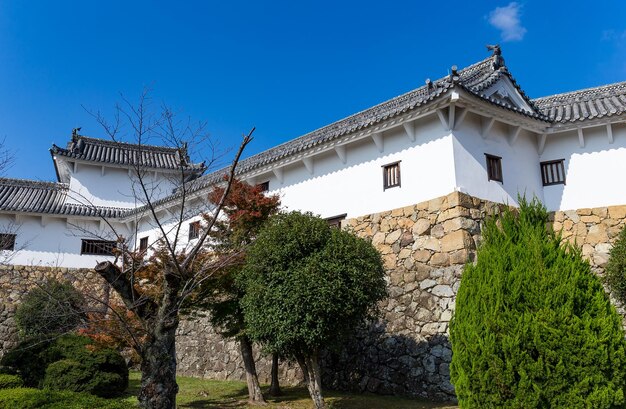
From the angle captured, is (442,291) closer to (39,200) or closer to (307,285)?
(307,285)

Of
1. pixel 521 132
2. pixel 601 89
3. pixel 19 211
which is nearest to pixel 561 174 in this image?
pixel 521 132

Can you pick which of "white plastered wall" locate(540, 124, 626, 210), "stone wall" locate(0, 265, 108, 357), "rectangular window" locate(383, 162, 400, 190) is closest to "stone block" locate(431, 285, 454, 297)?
"rectangular window" locate(383, 162, 400, 190)

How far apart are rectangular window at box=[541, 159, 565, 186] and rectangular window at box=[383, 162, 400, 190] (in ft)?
12.8

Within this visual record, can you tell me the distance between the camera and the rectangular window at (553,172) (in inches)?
476

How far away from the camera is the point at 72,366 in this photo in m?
11.1

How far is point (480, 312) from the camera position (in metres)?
6.18

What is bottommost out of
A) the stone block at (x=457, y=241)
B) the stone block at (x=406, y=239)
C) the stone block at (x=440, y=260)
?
the stone block at (x=440, y=260)

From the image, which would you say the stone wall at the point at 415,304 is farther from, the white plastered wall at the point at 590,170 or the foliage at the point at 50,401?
the foliage at the point at 50,401

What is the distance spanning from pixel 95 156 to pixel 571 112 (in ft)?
65.8

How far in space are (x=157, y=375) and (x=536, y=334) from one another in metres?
4.87

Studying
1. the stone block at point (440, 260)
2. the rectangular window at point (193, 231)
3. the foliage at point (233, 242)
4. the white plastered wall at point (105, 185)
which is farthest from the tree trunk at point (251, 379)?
the white plastered wall at point (105, 185)

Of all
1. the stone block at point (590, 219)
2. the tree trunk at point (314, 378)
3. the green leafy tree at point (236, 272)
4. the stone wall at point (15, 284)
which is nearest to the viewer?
the tree trunk at point (314, 378)

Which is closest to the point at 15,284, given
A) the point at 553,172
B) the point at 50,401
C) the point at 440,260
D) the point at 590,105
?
the point at 50,401

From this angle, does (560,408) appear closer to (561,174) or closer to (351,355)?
(351,355)
